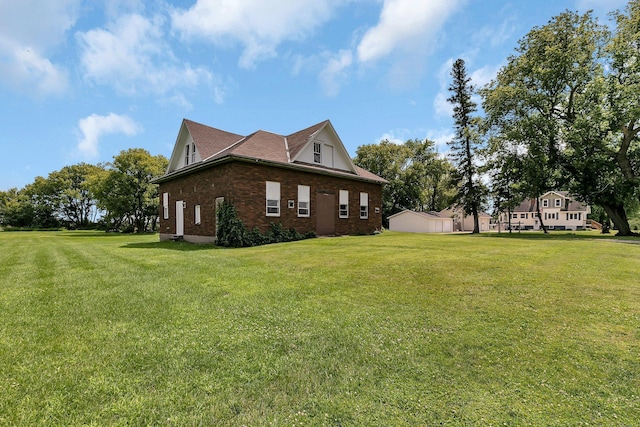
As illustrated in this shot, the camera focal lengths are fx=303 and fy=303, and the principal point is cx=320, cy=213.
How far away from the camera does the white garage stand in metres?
40.5

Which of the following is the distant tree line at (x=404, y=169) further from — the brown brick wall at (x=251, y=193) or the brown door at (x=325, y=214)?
the brown door at (x=325, y=214)

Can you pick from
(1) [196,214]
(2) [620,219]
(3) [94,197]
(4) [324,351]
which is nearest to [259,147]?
(1) [196,214]

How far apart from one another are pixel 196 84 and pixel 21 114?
38.7ft

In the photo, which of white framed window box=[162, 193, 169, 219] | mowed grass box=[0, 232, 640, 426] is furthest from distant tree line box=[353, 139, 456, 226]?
mowed grass box=[0, 232, 640, 426]

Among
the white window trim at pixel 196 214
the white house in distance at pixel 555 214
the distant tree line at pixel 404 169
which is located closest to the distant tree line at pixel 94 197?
the white window trim at pixel 196 214

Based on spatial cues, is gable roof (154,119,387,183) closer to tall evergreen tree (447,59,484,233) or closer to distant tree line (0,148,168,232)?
tall evergreen tree (447,59,484,233)

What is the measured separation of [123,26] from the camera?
11.8 m

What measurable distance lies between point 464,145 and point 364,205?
57.3ft

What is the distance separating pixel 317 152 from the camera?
2059 cm

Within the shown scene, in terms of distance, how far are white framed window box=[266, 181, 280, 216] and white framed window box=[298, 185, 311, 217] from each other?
1.64 metres

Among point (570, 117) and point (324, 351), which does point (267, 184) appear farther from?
point (570, 117)

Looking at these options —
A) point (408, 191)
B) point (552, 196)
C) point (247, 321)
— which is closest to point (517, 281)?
point (247, 321)

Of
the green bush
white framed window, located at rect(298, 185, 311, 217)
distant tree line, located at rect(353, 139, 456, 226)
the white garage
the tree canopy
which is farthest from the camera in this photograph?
distant tree line, located at rect(353, 139, 456, 226)

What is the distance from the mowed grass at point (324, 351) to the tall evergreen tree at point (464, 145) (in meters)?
28.5
